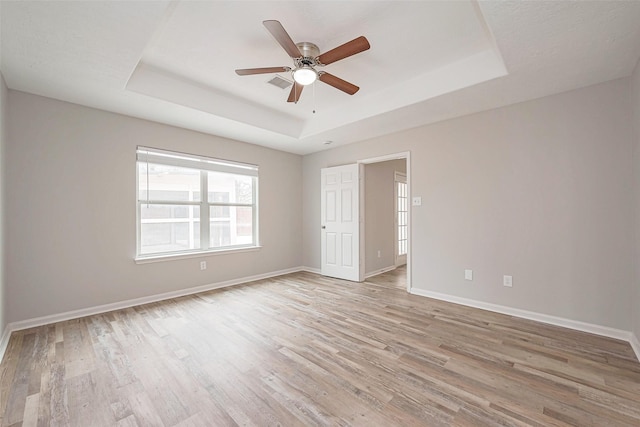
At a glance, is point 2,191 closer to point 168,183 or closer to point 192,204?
point 168,183

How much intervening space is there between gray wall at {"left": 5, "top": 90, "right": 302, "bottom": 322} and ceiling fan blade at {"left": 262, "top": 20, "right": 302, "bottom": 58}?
8.85 ft

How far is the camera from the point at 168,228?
3969 mm

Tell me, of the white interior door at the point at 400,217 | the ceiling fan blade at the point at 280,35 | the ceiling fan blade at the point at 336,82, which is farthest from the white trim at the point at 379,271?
the ceiling fan blade at the point at 280,35

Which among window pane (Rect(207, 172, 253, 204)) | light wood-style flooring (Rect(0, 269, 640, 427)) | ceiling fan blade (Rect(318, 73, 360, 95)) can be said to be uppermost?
ceiling fan blade (Rect(318, 73, 360, 95))

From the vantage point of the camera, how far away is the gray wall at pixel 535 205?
2639mm

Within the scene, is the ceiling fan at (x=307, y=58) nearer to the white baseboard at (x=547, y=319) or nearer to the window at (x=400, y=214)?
the white baseboard at (x=547, y=319)

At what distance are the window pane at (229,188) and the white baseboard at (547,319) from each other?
3.49 meters

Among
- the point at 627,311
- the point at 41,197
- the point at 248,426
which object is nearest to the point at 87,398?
the point at 248,426

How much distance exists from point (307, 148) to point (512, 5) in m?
3.81

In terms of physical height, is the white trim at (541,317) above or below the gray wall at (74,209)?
below

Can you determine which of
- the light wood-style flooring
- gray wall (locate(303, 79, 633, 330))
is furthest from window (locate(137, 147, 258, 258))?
gray wall (locate(303, 79, 633, 330))

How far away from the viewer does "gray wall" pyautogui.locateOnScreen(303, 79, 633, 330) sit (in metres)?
2.64

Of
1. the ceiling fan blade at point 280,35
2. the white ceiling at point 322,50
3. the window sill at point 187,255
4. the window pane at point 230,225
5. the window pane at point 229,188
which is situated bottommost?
the window sill at point 187,255

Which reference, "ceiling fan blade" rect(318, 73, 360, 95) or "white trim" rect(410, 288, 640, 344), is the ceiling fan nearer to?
"ceiling fan blade" rect(318, 73, 360, 95)
